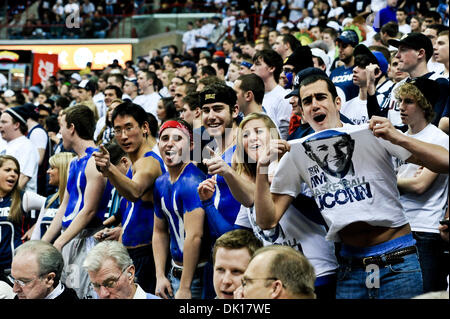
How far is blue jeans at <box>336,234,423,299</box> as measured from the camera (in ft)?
11.4

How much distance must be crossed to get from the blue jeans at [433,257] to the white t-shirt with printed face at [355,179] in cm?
68

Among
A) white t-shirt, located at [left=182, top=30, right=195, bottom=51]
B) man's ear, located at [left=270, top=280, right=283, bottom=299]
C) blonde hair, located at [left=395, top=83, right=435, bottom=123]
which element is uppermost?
white t-shirt, located at [left=182, top=30, right=195, bottom=51]

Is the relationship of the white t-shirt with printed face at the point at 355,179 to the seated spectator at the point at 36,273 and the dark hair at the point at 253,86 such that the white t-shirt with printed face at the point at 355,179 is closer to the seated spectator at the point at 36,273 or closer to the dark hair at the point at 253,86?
the seated spectator at the point at 36,273

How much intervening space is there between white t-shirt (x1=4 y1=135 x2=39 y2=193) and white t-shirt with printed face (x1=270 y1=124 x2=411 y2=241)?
194 inches

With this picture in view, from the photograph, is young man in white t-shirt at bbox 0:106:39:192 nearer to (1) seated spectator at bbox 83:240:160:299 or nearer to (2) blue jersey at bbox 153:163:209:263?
(2) blue jersey at bbox 153:163:209:263

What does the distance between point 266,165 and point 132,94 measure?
7.60 metres

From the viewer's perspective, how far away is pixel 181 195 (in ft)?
15.1

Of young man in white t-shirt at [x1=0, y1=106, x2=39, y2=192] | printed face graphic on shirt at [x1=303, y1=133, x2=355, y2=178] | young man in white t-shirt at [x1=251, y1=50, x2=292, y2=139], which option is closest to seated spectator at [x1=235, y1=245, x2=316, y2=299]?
printed face graphic on shirt at [x1=303, y1=133, x2=355, y2=178]

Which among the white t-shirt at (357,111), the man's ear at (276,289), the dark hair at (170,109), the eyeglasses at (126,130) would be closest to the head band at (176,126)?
the eyeglasses at (126,130)

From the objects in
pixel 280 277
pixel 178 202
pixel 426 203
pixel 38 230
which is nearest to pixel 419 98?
pixel 426 203

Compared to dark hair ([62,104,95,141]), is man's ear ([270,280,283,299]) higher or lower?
lower

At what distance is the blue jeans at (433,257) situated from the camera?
408 cm

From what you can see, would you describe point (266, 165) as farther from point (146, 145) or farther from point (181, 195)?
point (146, 145)

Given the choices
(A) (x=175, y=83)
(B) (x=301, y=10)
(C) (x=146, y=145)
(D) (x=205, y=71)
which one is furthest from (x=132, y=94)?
(B) (x=301, y=10)
